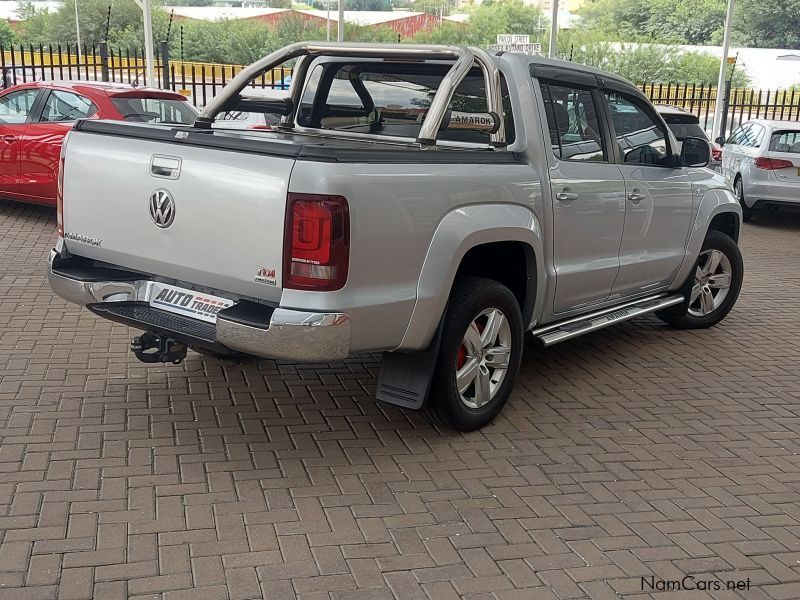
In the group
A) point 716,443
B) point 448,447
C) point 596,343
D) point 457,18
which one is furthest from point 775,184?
point 457,18

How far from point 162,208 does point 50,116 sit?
6.94 meters

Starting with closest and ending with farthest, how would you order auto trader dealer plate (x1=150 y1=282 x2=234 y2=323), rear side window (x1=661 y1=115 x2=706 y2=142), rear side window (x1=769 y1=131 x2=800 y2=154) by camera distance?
auto trader dealer plate (x1=150 y1=282 x2=234 y2=323) → rear side window (x1=661 y1=115 x2=706 y2=142) → rear side window (x1=769 y1=131 x2=800 y2=154)

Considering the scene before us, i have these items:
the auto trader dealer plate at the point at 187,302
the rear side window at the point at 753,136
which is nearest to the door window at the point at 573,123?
the auto trader dealer plate at the point at 187,302

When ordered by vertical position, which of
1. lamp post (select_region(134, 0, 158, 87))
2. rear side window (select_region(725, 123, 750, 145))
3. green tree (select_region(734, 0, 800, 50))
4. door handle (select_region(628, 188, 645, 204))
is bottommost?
rear side window (select_region(725, 123, 750, 145))

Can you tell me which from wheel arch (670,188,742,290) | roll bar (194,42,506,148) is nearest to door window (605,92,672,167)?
wheel arch (670,188,742,290)

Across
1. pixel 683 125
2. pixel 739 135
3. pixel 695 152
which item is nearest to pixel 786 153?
pixel 739 135

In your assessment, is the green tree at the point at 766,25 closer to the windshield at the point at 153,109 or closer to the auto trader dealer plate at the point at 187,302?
the windshield at the point at 153,109

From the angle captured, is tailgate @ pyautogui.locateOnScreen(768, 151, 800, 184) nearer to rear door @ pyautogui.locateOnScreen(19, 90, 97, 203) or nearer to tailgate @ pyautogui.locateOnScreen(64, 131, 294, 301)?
rear door @ pyautogui.locateOnScreen(19, 90, 97, 203)

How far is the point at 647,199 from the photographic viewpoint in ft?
20.3

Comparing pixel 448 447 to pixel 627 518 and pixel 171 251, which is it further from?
pixel 171 251

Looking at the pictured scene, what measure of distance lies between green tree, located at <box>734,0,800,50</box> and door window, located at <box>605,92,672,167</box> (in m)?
84.9

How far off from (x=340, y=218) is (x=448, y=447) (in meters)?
1.54

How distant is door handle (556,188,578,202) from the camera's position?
528cm

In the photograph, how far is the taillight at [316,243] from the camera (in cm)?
389
